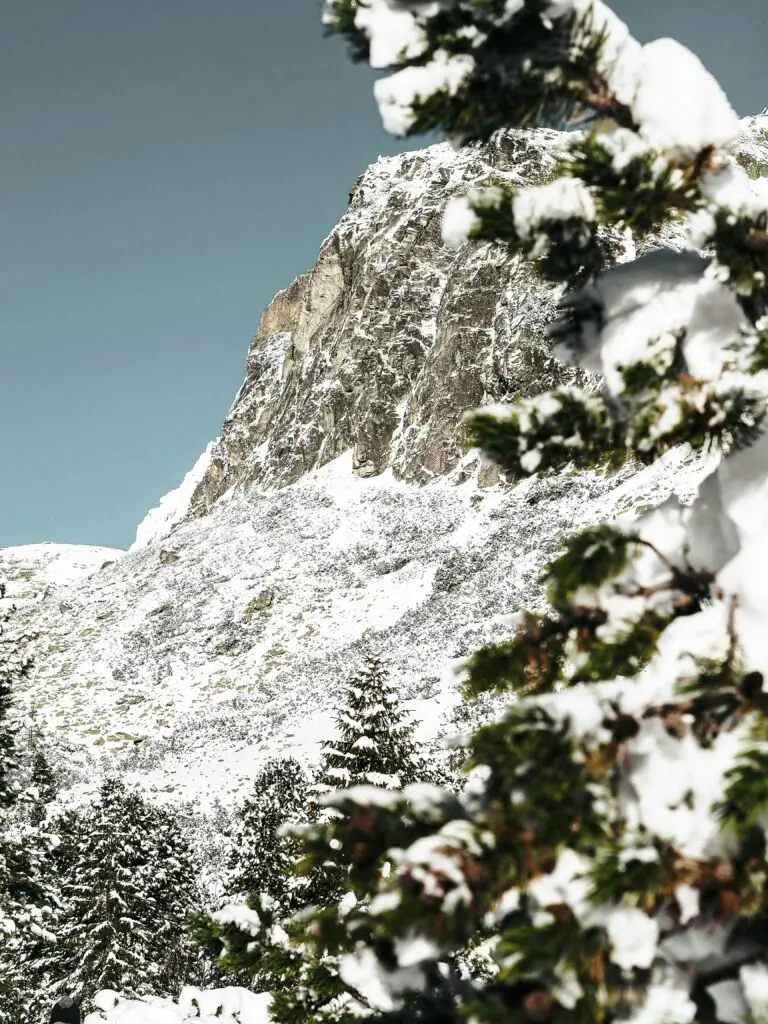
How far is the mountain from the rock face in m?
0.38

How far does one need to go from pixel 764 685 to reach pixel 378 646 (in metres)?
69.5

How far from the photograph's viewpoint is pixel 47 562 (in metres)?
187

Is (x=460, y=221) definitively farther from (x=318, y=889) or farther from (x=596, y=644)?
(x=318, y=889)

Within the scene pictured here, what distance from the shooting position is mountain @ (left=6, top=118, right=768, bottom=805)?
6819 centimetres

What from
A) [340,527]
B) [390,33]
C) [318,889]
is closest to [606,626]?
[390,33]

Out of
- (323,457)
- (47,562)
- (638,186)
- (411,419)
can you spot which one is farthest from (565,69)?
Answer: (47,562)

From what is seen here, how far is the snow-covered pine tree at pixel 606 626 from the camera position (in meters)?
1.38

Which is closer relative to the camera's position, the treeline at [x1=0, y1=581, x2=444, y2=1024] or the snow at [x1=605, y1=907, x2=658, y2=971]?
the snow at [x1=605, y1=907, x2=658, y2=971]

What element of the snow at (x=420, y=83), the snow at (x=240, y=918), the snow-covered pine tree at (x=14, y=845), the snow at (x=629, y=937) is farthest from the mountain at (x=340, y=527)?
the snow at (x=629, y=937)

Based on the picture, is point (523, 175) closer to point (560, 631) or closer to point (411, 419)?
point (411, 419)

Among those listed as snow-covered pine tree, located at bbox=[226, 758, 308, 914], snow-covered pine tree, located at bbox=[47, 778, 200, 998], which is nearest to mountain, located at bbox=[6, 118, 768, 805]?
snow-covered pine tree, located at bbox=[226, 758, 308, 914]

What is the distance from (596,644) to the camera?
5.96 ft

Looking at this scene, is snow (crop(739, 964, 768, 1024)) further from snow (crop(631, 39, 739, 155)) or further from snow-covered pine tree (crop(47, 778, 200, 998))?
snow-covered pine tree (crop(47, 778, 200, 998))

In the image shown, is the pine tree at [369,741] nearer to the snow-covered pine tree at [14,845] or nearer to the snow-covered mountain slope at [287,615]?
the snow-covered pine tree at [14,845]
